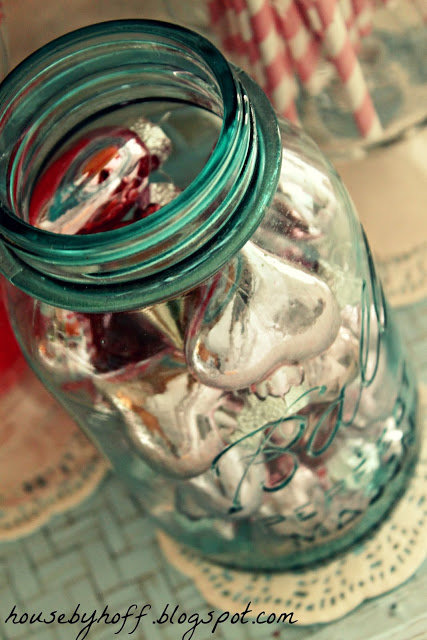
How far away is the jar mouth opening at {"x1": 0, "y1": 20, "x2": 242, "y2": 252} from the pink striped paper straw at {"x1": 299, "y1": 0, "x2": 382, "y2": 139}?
0.57 feet

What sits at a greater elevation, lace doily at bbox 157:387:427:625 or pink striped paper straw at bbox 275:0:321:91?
pink striped paper straw at bbox 275:0:321:91

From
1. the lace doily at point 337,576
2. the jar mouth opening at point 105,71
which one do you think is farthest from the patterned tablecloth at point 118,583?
the jar mouth opening at point 105,71

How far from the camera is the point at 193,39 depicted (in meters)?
0.30

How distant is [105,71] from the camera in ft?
1.12

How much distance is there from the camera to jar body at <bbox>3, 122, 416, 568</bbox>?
1.06ft

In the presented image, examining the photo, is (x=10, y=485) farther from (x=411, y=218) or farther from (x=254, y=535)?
(x=411, y=218)

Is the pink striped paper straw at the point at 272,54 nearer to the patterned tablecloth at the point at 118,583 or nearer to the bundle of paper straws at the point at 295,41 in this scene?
the bundle of paper straws at the point at 295,41

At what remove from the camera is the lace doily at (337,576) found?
0.43 metres

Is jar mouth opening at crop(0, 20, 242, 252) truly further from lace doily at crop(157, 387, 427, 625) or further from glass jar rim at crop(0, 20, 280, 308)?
lace doily at crop(157, 387, 427, 625)

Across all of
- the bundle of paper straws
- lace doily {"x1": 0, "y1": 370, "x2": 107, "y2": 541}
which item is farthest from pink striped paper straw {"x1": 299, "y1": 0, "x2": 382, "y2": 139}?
lace doily {"x1": 0, "y1": 370, "x2": 107, "y2": 541}

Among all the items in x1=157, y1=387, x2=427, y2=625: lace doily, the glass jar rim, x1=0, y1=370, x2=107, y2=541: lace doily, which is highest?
the glass jar rim

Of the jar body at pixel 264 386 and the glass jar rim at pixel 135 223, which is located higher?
the glass jar rim at pixel 135 223

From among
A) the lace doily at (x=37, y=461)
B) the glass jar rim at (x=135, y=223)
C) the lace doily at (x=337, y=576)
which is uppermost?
the glass jar rim at (x=135, y=223)

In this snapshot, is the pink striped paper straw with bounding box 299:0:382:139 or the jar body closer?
the jar body
